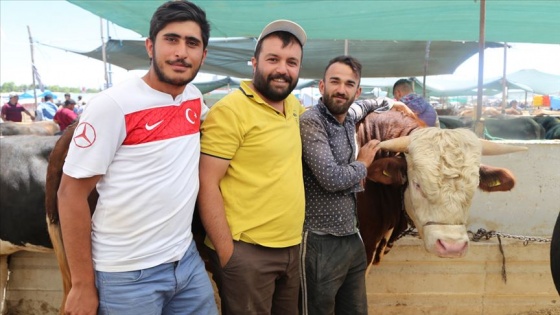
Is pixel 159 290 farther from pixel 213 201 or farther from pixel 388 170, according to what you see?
pixel 388 170

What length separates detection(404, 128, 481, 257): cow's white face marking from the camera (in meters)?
2.82

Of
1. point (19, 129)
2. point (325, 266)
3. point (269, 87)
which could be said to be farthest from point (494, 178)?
point (19, 129)

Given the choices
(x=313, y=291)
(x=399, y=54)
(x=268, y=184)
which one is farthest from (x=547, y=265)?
(x=399, y=54)

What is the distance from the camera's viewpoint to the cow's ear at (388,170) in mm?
3084

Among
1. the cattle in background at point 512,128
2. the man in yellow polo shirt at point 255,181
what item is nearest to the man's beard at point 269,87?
the man in yellow polo shirt at point 255,181

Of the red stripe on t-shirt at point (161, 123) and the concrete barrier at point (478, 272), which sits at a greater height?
the red stripe on t-shirt at point (161, 123)

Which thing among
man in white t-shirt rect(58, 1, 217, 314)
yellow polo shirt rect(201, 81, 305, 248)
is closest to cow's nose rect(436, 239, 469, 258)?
yellow polo shirt rect(201, 81, 305, 248)

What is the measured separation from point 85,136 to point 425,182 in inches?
79.5

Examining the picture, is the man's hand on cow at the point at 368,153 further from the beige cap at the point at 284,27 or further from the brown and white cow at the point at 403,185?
the beige cap at the point at 284,27

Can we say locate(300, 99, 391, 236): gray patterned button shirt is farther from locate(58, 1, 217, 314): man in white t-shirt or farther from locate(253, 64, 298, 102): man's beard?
locate(58, 1, 217, 314): man in white t-shirt

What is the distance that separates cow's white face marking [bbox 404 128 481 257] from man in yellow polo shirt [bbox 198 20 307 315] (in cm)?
93

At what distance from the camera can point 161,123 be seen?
2059mm

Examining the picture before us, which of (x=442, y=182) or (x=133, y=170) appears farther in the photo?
(x=442, y=182)

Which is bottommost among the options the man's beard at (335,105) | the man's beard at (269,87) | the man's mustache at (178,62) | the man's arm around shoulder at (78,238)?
the man's arm around shoulder at (78,238)
